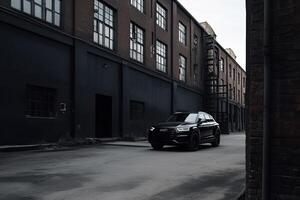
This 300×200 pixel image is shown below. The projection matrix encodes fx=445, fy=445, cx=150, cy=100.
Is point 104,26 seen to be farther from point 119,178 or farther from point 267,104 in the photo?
point 267,104

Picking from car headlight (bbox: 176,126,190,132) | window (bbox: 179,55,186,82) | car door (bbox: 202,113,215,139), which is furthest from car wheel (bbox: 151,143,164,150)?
window (bbox: 179,55,186,82)

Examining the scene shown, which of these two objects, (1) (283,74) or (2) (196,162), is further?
(2) (196,162)

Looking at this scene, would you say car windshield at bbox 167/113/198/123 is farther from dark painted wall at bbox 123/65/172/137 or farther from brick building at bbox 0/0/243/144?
dark painted wall at bbox 123/65/172/137

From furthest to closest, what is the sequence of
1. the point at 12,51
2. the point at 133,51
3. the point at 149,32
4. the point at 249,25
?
1. the point at 149,32
2. the point at 133,51
3. the point at 12,51
4. the point at 249,25

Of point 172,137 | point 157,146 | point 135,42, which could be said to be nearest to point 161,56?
point 135,42

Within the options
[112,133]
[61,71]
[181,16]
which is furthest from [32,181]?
[181,16]

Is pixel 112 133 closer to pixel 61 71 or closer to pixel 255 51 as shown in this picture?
pixel 61 71

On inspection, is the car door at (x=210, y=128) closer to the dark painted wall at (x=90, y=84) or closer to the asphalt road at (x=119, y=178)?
the asphalt road at (x=119, y=178)

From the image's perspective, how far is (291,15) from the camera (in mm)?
4613

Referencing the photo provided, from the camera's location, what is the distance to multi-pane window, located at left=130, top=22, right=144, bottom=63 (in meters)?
27.7

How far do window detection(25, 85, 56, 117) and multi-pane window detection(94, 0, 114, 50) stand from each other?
5222mm

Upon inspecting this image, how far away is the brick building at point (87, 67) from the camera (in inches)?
654

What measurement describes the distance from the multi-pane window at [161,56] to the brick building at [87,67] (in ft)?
0.24

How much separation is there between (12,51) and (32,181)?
880 centimetres
